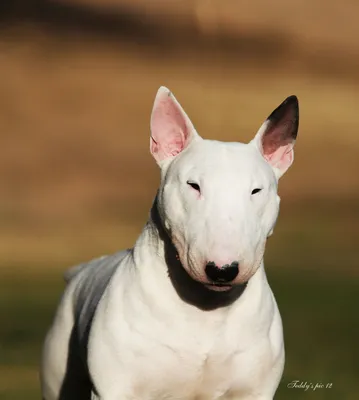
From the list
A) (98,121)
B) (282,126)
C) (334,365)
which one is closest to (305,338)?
(334,365)

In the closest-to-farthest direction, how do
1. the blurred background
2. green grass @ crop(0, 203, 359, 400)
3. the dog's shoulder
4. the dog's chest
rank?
1. the dog's chest
2. the dog's shoulder
3. green grass @ crop(0, 203, 359, 400)
4. the blurred background

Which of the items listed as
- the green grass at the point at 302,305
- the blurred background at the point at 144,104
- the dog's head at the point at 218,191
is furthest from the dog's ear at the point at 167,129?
the blurred background at the point at 144,104

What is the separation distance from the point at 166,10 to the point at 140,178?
116 inches

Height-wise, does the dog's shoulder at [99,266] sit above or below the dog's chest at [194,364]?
above

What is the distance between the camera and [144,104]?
72.3ft

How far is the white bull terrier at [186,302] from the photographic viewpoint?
6.02 metres

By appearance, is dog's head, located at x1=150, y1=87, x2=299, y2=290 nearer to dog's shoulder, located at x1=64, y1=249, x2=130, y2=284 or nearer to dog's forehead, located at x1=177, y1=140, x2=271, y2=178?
dog's forehead, located at x1=177, y1=140, x2=271, y2=178

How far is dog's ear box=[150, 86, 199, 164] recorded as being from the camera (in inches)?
251

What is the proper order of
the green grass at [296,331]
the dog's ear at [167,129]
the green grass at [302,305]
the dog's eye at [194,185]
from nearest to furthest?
the dog's eye at [194,185] → the dog's ear at [167,129] → the green grass at [296,331] → the green grass at [302,305]

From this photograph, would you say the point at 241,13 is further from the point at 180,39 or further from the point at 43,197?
the point at 43,197

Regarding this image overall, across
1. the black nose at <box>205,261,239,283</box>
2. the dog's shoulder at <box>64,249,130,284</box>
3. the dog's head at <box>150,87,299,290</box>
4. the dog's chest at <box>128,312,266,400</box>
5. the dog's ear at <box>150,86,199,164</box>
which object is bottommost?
the dog's chest at <box>128,312,266,400</box>

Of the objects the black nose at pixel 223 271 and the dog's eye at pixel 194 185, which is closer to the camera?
the black nose at pixel 223 271

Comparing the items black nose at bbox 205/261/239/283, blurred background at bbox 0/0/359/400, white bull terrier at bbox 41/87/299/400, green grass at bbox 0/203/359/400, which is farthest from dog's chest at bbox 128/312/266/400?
blurred background at bbox 0/0/359/400

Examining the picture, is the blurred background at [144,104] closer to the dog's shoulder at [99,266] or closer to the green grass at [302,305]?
the green grass at [302,305]
